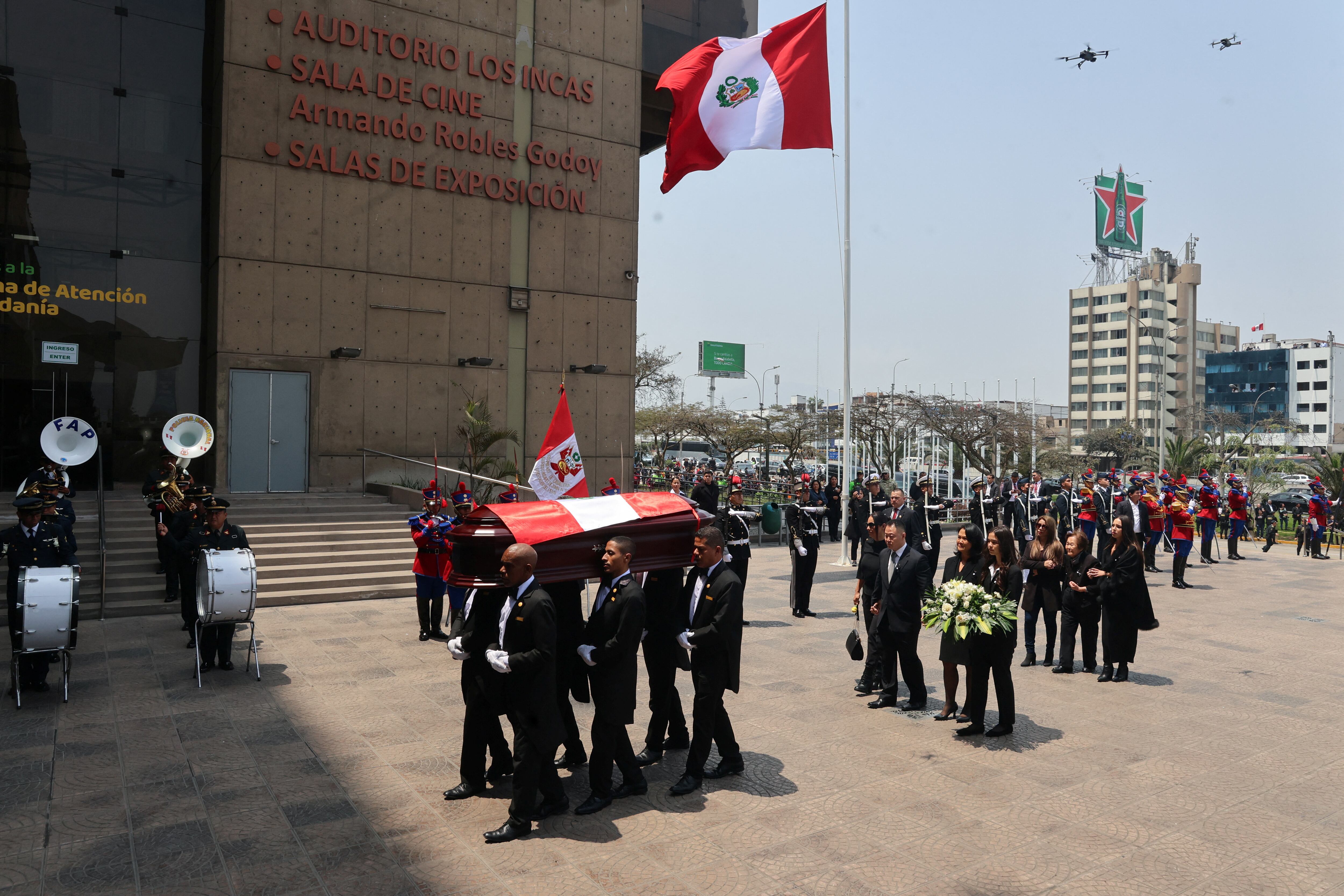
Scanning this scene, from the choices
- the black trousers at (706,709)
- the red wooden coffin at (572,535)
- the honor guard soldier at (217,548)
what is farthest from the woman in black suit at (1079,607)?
the honor guard soldier at (217,548)

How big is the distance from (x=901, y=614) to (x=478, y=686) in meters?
4.14

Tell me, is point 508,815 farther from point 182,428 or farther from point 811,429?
point 811,429

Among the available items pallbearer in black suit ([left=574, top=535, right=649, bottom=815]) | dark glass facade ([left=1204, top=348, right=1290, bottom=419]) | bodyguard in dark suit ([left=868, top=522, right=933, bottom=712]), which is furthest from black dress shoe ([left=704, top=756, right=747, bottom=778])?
dark glass facade ([left=1204, top=348, right=1290, bottom=419])

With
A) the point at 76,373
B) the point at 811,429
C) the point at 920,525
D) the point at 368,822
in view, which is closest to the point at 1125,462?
the point at 811,429

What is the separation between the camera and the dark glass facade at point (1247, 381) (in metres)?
104

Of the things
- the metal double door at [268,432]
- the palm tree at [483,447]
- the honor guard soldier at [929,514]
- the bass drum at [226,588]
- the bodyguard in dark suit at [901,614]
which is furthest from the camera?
the palm tree at [483,447]

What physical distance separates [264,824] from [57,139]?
19127 millimetres

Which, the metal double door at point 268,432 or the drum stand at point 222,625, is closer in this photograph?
the drum stand at point 222,625

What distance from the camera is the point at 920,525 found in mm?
13344

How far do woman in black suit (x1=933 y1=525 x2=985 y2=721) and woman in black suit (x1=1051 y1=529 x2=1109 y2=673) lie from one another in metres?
2.27

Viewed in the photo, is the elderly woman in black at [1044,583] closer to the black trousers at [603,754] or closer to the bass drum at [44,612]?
the black trousers at [603,754]

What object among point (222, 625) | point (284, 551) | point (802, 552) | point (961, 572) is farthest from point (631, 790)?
point (284, 551)

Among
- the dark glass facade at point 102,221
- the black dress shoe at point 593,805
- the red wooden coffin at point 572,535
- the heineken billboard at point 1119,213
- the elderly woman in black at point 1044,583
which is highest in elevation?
the heineken billboard at point 1119,213

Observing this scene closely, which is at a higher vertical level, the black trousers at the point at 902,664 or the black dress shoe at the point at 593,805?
the black trousers at the point at 902,664
